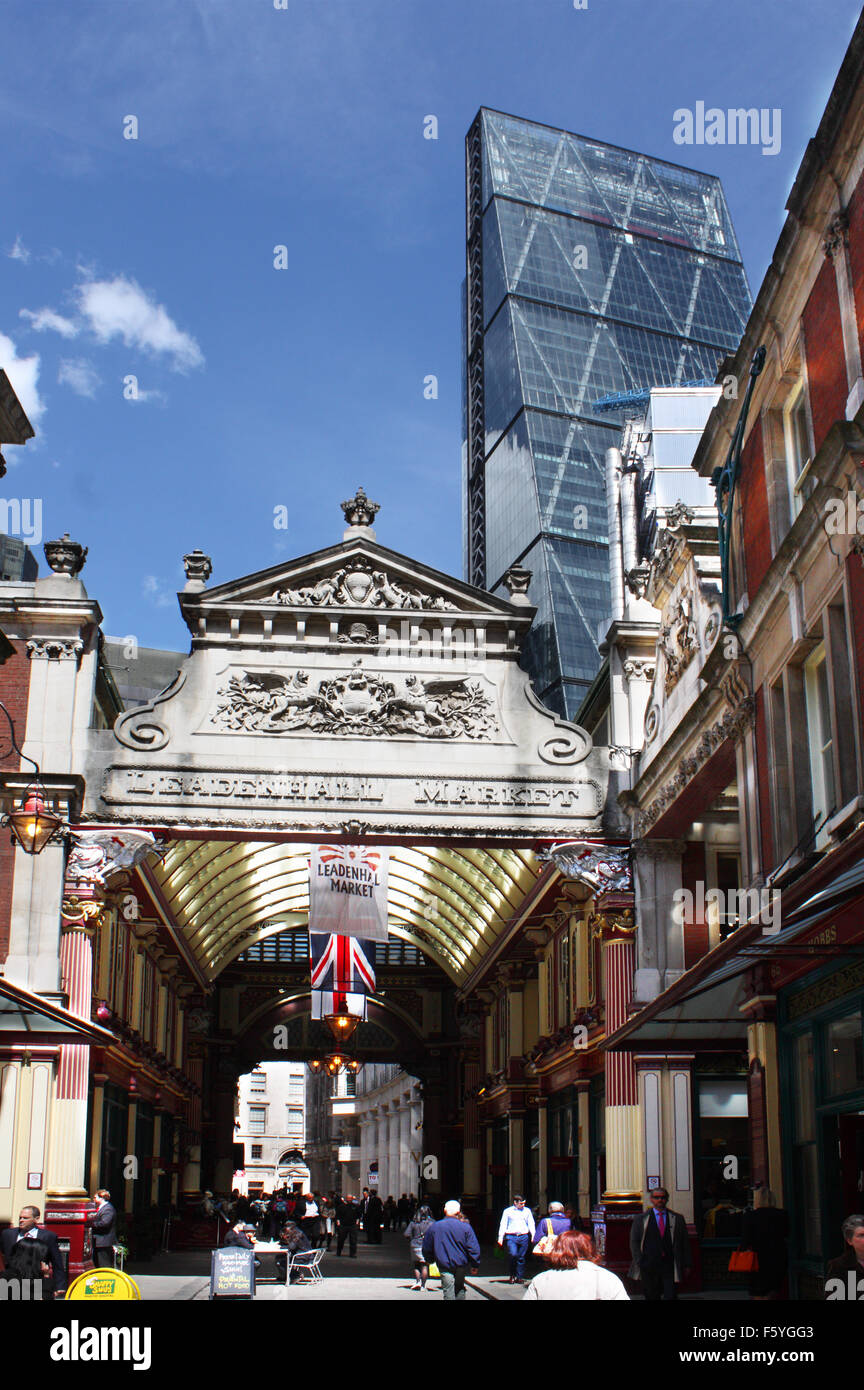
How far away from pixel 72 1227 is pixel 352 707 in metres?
9.08

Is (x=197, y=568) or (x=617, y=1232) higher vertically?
(x=197, y=568)

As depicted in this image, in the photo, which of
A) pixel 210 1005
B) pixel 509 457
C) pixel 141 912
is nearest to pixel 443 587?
pixel 141 912

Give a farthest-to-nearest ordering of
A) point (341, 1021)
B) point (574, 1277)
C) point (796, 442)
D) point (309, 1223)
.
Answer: point (341, 1021), point (309, 1223), point (796, 442), point (574, 1277)

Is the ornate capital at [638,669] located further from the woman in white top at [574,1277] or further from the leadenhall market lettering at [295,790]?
the woman in white top at [574,1277]

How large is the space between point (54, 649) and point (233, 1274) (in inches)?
444

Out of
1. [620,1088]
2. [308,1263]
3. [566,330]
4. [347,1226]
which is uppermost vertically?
[566,330]

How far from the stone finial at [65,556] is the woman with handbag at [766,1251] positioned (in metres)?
15.3

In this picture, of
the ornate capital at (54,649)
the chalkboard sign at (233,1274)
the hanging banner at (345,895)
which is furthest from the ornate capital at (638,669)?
the chalkboard sign at (233,1274)

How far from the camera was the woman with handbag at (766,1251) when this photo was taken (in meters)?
13.9

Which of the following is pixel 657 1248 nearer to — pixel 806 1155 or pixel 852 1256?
pixel 806 1155

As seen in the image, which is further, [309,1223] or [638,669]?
[309,1223]

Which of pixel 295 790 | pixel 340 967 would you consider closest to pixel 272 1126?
pixel 340 967

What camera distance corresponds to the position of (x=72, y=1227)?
70.0 feet

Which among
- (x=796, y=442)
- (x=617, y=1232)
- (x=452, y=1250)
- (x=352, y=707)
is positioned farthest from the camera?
(x=352, y=707)
